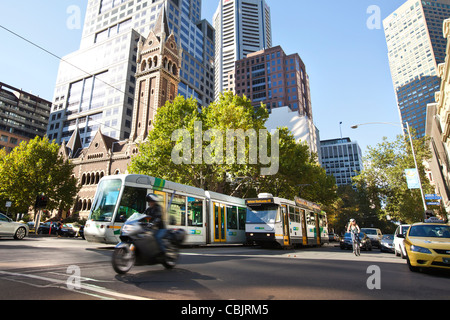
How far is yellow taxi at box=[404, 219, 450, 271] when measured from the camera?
6578 millimetres

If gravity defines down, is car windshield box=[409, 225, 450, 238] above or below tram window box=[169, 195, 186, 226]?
below

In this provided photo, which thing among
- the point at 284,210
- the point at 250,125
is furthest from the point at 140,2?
the point at 284,210

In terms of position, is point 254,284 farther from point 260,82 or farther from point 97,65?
point 260,82

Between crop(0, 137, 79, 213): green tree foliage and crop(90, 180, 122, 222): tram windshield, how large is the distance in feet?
88.8

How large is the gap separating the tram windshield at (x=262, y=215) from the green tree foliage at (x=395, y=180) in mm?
20373

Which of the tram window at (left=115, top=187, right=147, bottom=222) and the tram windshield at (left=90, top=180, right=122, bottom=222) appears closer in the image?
the tram windshield at (left=90, top=180, right=122, bottom=222)

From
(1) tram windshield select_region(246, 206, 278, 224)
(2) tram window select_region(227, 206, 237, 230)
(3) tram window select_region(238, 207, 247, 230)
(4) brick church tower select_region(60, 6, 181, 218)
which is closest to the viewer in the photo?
(1) tram windshield select_region(246, 206, 278, 224)

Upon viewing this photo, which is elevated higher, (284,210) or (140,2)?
(140,2)

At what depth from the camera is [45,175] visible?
33781 millimetres
